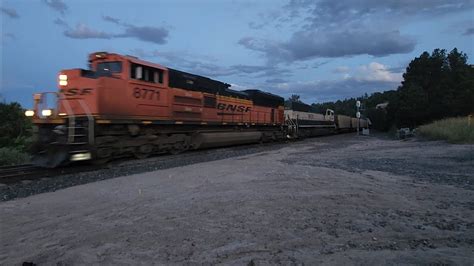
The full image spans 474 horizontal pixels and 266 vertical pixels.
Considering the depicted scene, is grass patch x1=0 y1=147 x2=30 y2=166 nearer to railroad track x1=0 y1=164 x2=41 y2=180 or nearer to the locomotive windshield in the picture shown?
railroad track x1=0 y1=164 x2=41 y2=180

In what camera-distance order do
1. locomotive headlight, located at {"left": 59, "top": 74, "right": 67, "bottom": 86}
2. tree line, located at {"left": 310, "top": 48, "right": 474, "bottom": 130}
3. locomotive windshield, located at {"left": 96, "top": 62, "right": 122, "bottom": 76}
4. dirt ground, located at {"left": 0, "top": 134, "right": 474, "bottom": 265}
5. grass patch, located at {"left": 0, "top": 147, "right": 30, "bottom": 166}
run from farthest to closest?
1. tree line, located at {"left": 310, "top": 48, "right": 474, "bottom": 130}
2. grass patch, located at {"left": 0, "top": 147, "right": 30, "bottom": 166}
3. locomotive windshield, located at {"left": 96, "top": 62, "right": 122, "bottom": 76}
4. locomotive headlight, located at {"left": 59, "top": 74, "right": 67, "bottom": 86}
5. dirt ground, located at {"left": 0, "top": 134, "right": 474, "bottom": 265}

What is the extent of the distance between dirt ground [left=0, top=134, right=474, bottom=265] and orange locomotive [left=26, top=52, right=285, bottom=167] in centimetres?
324

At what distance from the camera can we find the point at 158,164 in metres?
14.0

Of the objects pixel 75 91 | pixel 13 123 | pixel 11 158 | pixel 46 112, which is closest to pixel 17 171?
pixel 46 112

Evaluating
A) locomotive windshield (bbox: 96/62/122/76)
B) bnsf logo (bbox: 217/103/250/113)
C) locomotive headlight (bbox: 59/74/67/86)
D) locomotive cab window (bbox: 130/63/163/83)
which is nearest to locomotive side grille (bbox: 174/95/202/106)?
locomotive cab window (bbox: 130/63/163/83)

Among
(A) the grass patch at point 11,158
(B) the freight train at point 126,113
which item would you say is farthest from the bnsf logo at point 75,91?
(A) the grass patch at point 11,158

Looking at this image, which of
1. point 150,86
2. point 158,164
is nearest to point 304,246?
point 158,164

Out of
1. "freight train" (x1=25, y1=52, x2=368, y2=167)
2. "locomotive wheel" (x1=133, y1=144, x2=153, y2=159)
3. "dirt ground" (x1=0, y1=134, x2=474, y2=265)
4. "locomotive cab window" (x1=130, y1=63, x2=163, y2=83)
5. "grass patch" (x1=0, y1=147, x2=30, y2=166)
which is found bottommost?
"grass patch" (x1=0, y1=147, x2=30, y2=166)

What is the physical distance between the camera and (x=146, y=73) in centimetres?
1562

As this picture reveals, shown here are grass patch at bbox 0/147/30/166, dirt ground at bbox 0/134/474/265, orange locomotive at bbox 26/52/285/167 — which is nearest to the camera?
dirt ground at bbox 0/134/474/265

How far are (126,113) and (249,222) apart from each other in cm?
988

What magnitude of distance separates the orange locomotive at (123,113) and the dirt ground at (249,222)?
10.6 feet

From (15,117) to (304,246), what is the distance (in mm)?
37977

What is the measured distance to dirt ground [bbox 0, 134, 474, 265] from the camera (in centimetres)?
445
